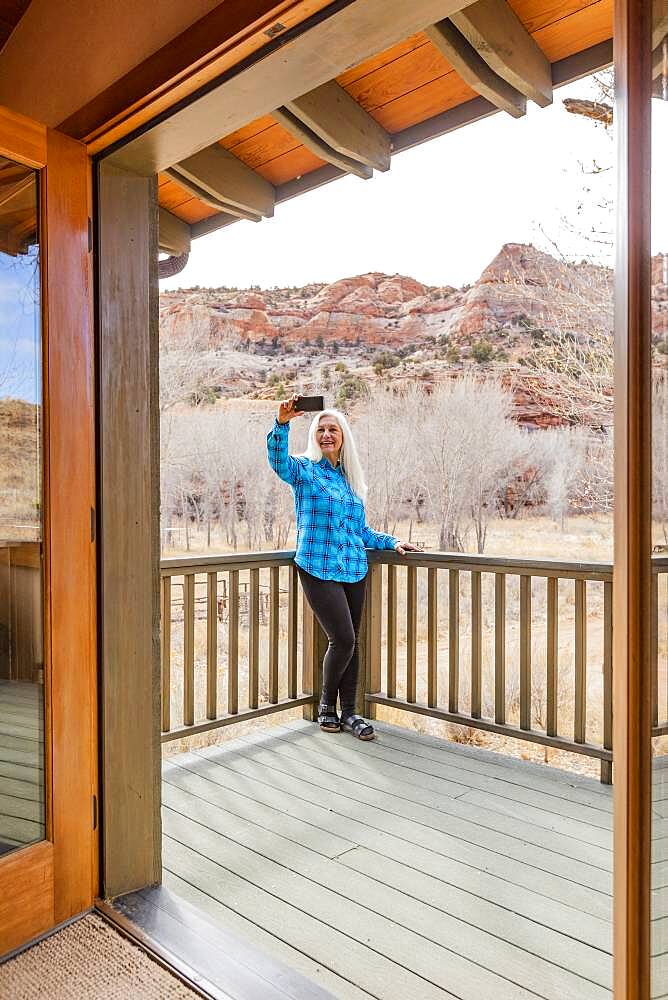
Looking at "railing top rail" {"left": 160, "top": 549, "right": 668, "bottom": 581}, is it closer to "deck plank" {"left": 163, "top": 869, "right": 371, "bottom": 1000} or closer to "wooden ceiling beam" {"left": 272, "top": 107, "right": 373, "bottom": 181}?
"deck plank" {"left": 163, "top": 869, "right": 371, "bottom": 1000}

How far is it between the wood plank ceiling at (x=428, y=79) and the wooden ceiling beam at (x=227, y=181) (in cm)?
1

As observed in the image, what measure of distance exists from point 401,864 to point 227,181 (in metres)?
2.58

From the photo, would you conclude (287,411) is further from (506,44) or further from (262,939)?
(262,939)

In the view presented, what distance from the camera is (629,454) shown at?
40.9 inches

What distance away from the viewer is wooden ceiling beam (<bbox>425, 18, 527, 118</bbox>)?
1.79 metres

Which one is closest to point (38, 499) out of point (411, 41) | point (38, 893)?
point (38, 893)

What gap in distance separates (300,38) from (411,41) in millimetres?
728

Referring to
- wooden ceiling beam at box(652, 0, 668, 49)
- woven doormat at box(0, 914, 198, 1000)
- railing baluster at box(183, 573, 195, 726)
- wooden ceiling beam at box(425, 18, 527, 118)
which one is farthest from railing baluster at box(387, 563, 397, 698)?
wooden ceiling beam at box(652, 0, 668, 49)

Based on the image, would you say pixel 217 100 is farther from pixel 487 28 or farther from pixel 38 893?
pixel 38 893

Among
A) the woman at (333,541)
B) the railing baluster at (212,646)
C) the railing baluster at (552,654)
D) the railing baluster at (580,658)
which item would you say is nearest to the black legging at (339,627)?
the woman at (333,541)

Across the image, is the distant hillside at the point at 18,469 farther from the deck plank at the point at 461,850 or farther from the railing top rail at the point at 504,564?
the railing top rail at the point at 504,564

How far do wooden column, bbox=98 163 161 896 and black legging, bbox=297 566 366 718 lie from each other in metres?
1.31

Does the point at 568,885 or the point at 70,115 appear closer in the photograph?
the point at 70,115

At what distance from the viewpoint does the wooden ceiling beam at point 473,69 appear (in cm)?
179
